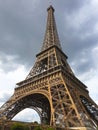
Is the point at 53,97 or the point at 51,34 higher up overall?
the point at 51,34

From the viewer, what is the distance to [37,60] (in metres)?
46.4

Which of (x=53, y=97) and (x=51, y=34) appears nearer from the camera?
(x=53, y=97)

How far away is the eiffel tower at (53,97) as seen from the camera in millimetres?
27828

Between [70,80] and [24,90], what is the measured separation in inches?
353

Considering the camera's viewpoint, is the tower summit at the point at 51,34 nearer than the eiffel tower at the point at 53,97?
No

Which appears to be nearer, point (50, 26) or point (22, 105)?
point (22, 105)

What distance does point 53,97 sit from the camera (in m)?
32.0

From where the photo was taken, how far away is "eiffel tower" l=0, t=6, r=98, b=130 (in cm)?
2783

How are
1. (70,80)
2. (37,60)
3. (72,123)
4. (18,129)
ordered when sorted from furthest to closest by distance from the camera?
(37,60) → (70,80) → (72,123) → (18,129)

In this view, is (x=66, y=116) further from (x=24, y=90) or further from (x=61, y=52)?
(x=61, y=52)

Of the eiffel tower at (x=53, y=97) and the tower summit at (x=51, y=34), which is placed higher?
the tower summit at (x=51, y=34)

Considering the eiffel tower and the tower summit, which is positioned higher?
the tower summit

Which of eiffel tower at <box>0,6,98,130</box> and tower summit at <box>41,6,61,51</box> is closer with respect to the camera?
eiffel tower at <box>0,6,98,130</box>

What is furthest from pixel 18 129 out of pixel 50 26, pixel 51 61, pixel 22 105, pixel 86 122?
pixel 50 26
